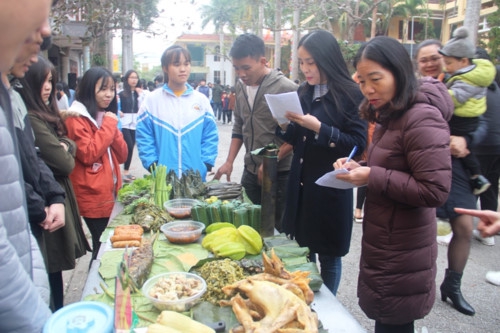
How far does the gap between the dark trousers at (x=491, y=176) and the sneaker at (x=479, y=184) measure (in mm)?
1355

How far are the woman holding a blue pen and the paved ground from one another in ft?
3.22

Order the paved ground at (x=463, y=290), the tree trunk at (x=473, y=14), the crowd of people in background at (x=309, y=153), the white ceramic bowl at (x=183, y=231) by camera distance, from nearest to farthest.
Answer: the crowd of people in background at (x=309, y=153) → the white ceramic bowl at (x=183, y=231) → the paved ground at (x=463, y=290) → the tree trunk at (x=473, y=14)

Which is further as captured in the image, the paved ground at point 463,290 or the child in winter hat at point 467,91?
the child in winter hat at point 467,91

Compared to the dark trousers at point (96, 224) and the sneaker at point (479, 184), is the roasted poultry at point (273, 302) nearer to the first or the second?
the dark trousers at point (96, 224)

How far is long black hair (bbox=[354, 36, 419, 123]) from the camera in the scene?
6.17 ft

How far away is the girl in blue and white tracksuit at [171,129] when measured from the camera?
143 inches

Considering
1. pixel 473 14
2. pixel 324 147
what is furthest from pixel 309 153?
pixel 473 14

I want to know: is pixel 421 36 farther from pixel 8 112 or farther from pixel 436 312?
pixel 8 112

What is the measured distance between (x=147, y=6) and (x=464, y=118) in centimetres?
1039

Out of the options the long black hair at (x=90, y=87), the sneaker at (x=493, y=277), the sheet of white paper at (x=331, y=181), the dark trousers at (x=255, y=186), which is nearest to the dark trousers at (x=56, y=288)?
the long black hair at (x=90, y=87)

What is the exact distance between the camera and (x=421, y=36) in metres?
31.7

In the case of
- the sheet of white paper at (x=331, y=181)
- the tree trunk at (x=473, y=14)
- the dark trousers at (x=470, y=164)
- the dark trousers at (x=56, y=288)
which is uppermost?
the tree trunk at (x=473, y=14)

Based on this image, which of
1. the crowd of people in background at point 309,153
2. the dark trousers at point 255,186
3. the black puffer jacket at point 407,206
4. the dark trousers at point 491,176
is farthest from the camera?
the dark trousers at point 491,176

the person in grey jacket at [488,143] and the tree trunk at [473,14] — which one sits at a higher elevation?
the tree trunk at [473,14]
